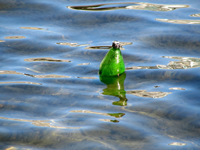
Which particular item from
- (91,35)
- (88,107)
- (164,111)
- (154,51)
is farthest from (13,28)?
(164,111)

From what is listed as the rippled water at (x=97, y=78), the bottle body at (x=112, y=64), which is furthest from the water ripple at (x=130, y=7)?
the bottle body at (x=112, y=64)

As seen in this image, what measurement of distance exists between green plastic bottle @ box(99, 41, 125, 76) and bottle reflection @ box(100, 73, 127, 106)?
2.4 inches

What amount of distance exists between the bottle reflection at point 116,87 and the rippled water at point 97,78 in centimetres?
1

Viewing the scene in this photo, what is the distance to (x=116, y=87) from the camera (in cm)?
369

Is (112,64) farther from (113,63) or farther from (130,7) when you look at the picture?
(130,7)

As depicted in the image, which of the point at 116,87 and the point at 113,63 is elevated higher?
the point at 113,63

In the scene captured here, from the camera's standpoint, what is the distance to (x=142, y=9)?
6496 millimetres

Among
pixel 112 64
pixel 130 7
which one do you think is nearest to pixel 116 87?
pixel 112 64

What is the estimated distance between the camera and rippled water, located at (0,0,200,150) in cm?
277

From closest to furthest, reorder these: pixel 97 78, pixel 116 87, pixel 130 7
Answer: pixel 116 87 → pixel 97 78 → pixel 130 7

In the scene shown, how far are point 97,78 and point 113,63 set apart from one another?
0.99 ft

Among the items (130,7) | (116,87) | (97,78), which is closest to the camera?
(116,87)

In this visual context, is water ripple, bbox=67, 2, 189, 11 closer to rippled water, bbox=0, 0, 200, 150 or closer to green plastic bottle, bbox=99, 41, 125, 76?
rippled water, bbox=0, 0, 200, 150

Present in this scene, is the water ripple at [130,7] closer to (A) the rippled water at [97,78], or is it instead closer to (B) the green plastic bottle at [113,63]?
(A) the rippled water at [97,78]
